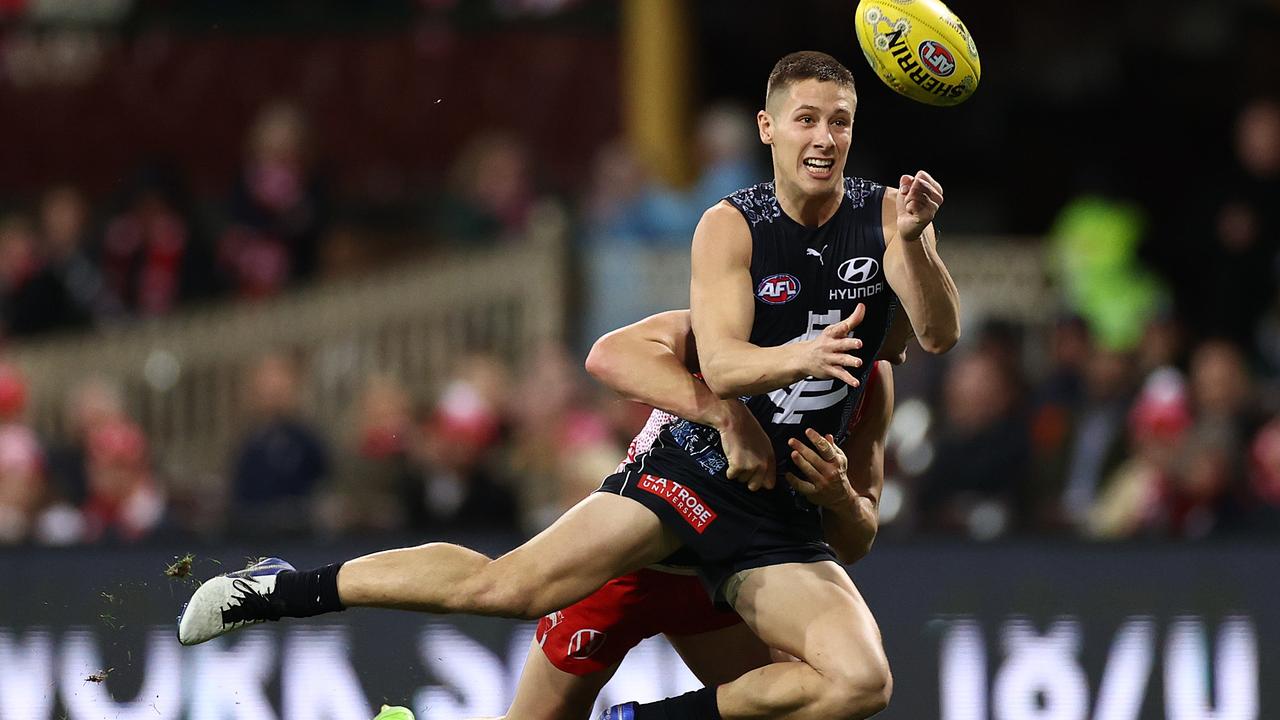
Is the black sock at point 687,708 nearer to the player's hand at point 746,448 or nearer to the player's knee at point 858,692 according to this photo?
the player's knee at point 858,692

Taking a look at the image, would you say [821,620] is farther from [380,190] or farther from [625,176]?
[380,190]

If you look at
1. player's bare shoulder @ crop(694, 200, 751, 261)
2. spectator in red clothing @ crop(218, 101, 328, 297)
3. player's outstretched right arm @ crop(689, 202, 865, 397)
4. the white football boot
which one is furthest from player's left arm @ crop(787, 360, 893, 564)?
spectator in red clothing @ crop(218, 101, 328, 297)

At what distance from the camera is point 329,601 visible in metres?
6.48

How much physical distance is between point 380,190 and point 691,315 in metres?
9.51

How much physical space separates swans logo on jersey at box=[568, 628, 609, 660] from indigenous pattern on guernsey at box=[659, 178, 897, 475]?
2.56 ft

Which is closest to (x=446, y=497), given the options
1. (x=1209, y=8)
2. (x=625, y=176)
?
(x=625, y=176)

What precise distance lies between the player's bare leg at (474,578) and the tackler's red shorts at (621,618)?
1.33ft

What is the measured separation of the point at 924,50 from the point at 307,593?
2589 mm

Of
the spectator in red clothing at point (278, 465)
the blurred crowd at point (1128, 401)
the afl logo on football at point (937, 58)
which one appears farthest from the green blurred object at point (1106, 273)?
the afl logo on football at point (937, 58)

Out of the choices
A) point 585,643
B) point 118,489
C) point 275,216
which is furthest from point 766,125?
point 275,216

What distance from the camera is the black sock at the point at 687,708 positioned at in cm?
652

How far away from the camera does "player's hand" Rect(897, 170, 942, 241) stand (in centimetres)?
593

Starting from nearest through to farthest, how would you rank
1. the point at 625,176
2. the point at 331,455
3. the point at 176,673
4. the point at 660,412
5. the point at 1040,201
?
the point at 660,412 < the point at 176,673 < the point at 331,455 < the point at 625,176 < the point at 1040,201

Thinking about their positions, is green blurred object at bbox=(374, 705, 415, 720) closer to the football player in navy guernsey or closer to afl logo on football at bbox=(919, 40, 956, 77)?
the football player in navy guernsey
